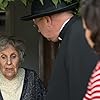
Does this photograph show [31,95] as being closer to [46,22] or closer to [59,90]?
[46,22]

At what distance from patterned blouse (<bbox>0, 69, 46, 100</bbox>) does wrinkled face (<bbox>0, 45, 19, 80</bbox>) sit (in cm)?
14

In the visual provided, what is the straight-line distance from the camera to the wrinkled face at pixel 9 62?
153 inches

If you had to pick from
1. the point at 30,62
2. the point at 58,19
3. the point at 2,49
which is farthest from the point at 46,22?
the point at 30,62

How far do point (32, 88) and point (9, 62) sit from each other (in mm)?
331

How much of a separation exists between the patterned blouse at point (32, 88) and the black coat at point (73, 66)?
4.09 feet

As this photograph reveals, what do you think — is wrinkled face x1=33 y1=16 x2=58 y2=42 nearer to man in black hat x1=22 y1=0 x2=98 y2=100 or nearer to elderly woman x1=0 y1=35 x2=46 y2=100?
man in black hat x1=22 y1=0 x2=98 y2=100

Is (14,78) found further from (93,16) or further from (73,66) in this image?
(93,16)

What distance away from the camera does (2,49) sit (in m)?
3.86

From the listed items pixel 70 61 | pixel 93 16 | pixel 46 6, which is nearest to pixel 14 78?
pixel 46 6

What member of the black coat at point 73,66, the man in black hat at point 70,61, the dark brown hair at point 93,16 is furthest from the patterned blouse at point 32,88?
the dark brown hair at point 93,16

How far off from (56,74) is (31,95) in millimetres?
1341

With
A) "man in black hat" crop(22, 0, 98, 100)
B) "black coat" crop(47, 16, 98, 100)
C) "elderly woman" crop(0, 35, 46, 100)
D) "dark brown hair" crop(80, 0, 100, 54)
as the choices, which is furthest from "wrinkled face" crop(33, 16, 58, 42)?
"dark brown hair" crop(80, 0, 100, 54)

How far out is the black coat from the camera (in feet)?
7.79

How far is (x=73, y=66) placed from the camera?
2.42m
